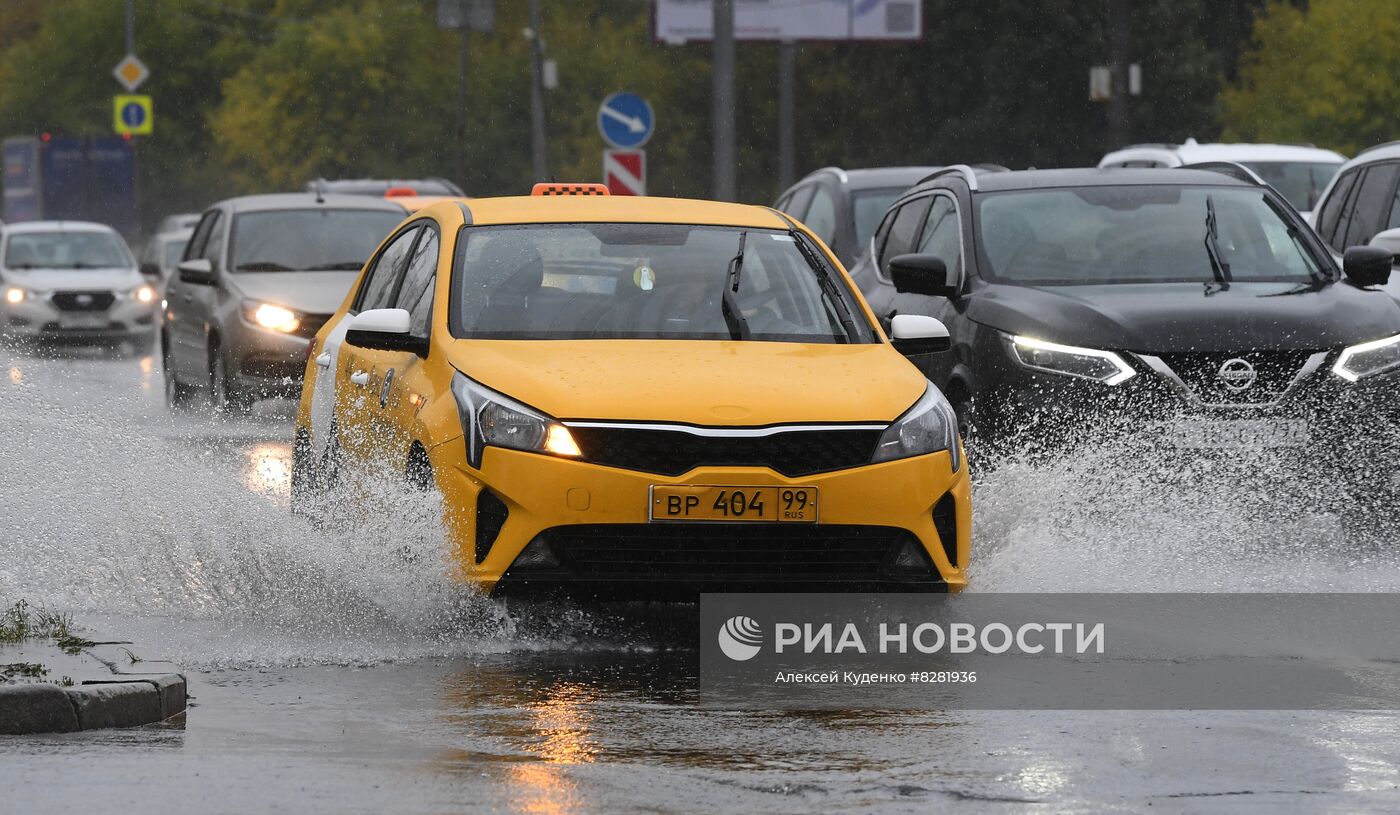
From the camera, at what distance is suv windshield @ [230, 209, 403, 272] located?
19.4 m

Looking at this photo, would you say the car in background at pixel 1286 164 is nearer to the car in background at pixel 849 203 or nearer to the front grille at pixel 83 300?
the car in background at pixel 849 203

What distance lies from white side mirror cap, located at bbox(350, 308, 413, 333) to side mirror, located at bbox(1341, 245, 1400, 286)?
4594 mm

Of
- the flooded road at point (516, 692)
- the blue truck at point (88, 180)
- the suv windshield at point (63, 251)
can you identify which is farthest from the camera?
the blue truck at point (88, 180)

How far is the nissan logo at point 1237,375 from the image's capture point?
1039 cm

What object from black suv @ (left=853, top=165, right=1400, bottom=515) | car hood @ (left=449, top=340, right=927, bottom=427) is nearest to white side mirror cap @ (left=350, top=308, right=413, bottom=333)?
car hood @ (left=449, top=340, right=927, bottom=427)

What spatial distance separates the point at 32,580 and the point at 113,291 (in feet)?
74.2

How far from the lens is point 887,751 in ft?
21.0

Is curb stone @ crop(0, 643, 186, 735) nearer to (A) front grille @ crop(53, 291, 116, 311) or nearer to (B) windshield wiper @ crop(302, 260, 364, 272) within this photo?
(B) windshield wiper @ crop(302, 260, 364, 272)

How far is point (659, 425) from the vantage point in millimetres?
7805

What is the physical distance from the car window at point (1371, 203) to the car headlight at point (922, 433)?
6645 millimetres

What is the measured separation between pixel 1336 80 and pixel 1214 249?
32.1 meters

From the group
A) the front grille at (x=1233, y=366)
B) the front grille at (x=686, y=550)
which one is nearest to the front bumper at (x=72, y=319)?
the front grille at (x=1233, y=366)

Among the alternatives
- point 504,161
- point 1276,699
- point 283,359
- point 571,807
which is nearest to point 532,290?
point 1276,699

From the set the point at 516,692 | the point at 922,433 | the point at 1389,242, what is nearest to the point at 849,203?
the point at 1389,242
